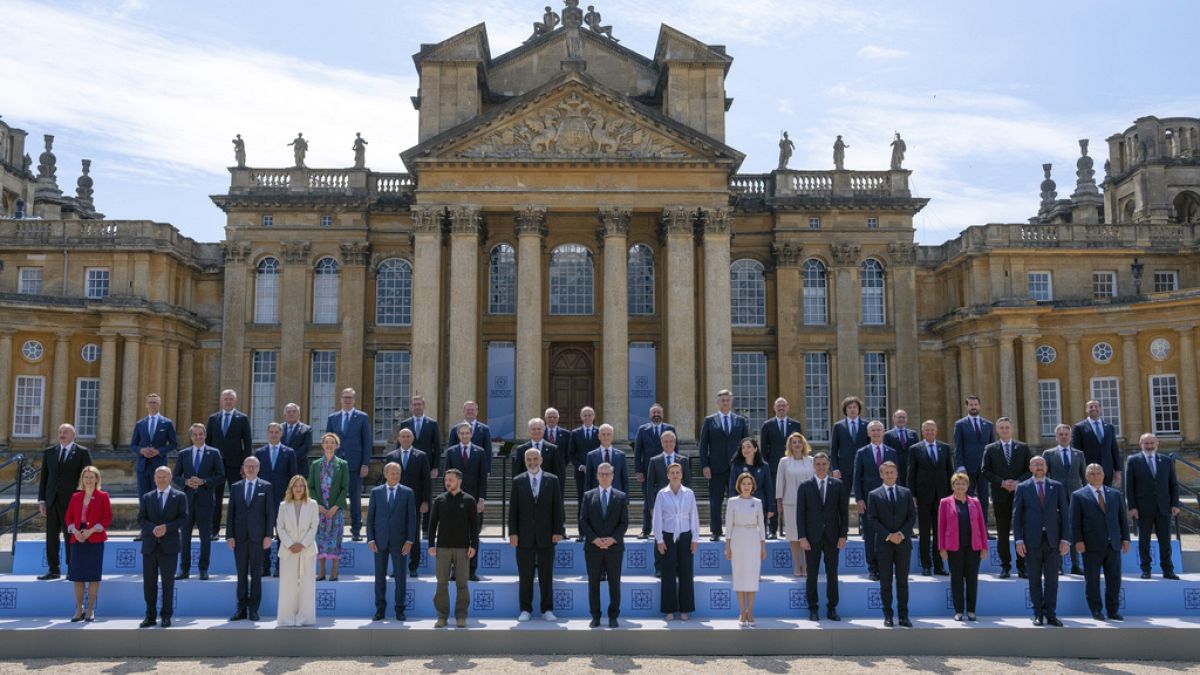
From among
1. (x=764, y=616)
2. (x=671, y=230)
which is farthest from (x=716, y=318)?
(x=764, y=616)

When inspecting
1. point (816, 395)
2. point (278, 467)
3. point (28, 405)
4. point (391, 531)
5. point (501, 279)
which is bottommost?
point (391, 531)

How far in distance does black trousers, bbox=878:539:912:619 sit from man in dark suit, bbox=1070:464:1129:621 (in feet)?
7.23

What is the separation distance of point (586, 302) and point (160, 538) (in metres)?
21.9

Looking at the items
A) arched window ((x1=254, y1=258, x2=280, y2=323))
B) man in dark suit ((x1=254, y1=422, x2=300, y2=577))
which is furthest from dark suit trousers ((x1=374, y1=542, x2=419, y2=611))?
arched window ((x1=254, y1=258, x2=280, y2=323))

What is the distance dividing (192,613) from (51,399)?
80.2 ft

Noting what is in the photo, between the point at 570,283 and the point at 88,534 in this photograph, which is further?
the point at 570,283

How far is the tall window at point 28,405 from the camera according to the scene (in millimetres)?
32709

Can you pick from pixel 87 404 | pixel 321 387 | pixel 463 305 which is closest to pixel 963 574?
pixel 463 305

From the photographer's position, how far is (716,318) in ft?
93.5

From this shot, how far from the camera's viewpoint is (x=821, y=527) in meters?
11.8

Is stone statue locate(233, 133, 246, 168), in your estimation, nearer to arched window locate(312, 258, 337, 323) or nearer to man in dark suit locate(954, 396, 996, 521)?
arched window locate(312, 258, 337, 323)

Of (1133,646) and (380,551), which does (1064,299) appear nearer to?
(1133,646)

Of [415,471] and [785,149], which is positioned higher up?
[785,149]

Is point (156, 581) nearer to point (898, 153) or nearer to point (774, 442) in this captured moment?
point (774, 442)
